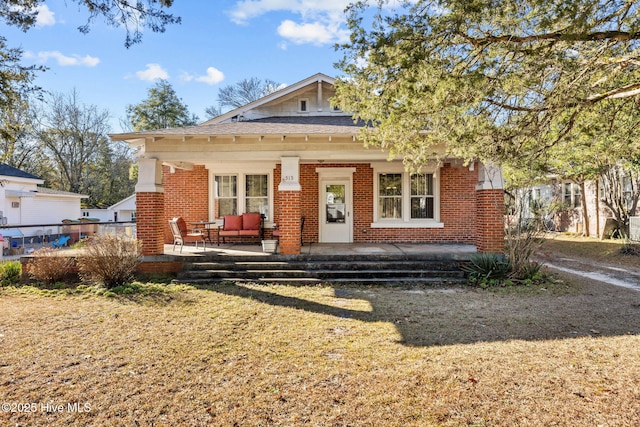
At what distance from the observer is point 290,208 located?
877 centimetres

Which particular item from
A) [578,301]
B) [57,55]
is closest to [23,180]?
[57,55]

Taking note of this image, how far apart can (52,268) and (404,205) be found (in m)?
9.67

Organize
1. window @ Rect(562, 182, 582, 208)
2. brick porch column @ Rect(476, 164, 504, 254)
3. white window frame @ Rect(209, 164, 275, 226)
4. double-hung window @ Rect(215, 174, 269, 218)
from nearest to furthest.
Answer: brick porch column @ Rect(476, 164, 504, 254)
white window frame @ Rect(209, 164, 275, 226)
double-hung window @ Rect(215, 174, 269, 218)
window @ Rect(562, 182, 582, 208)

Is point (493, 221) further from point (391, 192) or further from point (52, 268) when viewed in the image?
point (52, 268)

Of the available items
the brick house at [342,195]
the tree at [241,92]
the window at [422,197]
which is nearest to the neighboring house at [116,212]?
the tree at [241,92]

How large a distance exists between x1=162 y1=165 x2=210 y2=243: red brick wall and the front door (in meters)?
3.86

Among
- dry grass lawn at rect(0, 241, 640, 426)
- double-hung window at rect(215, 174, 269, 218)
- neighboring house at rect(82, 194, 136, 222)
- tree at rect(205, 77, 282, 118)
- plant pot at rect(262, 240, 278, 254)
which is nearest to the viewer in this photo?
dry grass lawn at rect(0, 241, 640, 426)

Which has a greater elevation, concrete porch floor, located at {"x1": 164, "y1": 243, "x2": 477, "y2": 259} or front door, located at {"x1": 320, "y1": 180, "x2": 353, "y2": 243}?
front door, located at {"x1": 320, "y1": 180, "x2": 353, "y2": 243}

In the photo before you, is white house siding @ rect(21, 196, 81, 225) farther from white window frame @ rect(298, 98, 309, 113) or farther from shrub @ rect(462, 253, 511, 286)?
shrub @ rect(462, 253, 511, 286)

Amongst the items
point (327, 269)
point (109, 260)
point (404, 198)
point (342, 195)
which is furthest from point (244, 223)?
point (404, 198)

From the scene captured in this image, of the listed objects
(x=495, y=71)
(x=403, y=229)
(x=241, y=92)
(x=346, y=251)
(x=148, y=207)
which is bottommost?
(x=346, y=251)

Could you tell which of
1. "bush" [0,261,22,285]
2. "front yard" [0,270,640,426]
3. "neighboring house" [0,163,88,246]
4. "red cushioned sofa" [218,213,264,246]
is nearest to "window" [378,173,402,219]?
"red cushioned sofa" [218,213,264,246]

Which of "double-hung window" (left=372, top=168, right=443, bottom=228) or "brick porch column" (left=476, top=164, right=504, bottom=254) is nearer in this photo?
"brick porch column" (left=476, top=164, right=504, bottom=254)

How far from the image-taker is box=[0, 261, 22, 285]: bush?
A: 27.8 ft
